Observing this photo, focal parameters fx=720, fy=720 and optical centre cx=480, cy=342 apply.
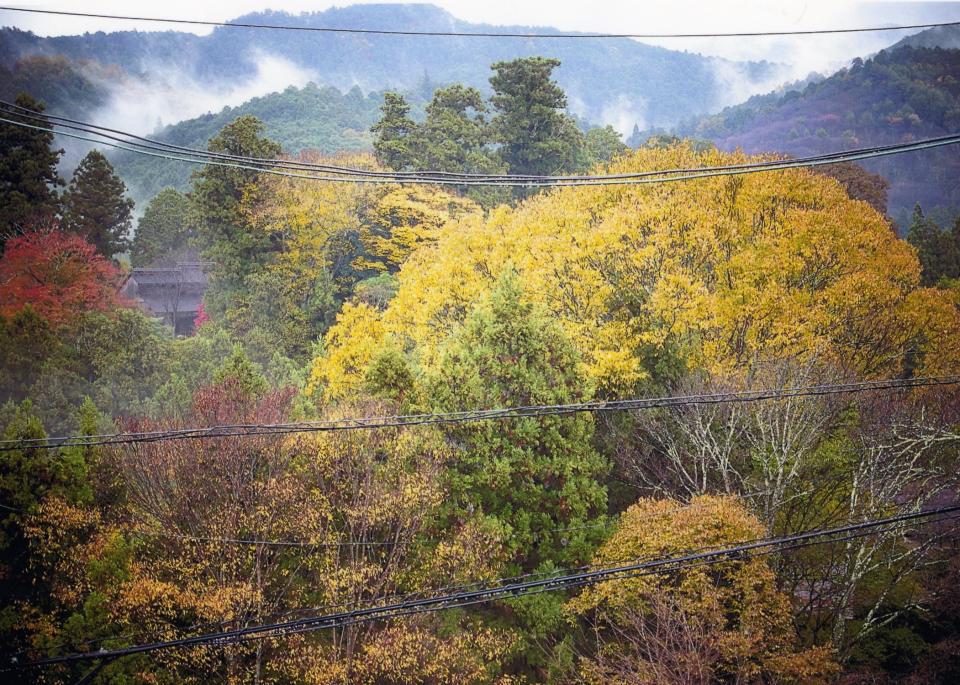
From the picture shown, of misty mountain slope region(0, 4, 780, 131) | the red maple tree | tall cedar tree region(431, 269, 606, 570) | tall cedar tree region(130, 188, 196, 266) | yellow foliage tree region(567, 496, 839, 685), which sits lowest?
yellow foliage tree region(567, 496, 839, 685)

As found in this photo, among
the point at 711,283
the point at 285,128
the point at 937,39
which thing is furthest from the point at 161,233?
the point at 937,39

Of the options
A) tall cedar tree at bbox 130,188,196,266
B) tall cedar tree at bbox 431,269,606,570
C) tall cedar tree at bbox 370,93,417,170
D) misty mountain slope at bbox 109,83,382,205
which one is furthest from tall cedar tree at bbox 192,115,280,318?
tall cedar tree at bbox 431,269,606,570

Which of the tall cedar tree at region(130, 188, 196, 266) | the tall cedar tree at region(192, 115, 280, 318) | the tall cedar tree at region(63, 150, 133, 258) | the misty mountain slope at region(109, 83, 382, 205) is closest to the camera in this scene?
the tall cedar tree at region(63, 150, 133, 258)

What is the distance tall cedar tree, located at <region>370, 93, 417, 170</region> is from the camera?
32.7 meters

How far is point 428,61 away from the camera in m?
48.4

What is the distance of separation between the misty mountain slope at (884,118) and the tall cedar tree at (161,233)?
913 inches

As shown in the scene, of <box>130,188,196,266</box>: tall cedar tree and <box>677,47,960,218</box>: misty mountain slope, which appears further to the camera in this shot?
<box>130,188,196,266</box>: tall cedar tree

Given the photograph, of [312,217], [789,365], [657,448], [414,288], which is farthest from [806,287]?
[312,217]

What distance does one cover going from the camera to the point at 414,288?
66.2 feet

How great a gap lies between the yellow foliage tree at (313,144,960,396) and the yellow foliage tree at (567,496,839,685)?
536 centimetres

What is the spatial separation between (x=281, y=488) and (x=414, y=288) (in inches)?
347

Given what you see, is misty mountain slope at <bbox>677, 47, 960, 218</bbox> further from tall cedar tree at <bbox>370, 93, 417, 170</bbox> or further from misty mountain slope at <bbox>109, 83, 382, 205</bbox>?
misty mountain slope at <bbox>109, 83, 382, 205</bbox>

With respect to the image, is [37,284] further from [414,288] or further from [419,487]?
[419,487]

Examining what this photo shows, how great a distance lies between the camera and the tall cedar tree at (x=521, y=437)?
1344 cm
